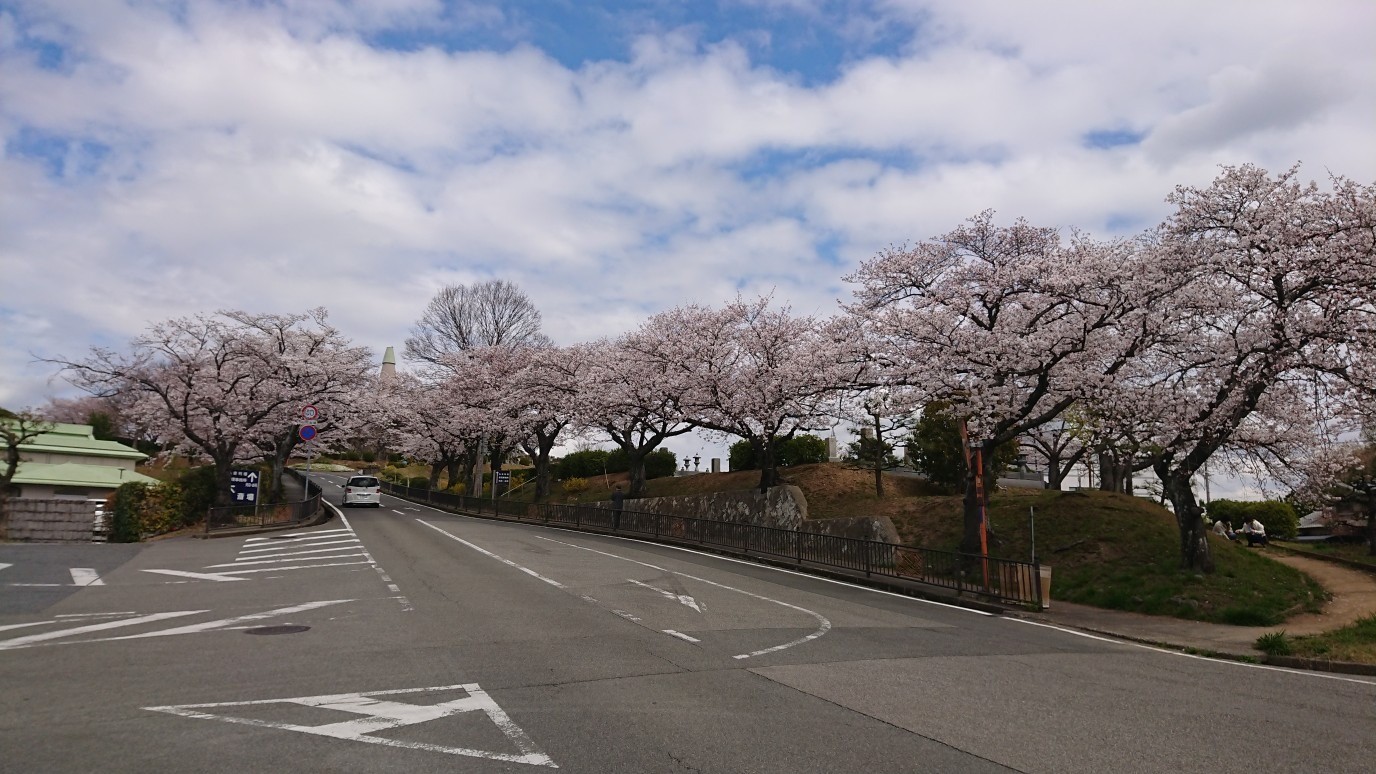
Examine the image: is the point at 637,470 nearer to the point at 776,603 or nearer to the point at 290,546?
the point at 290,546

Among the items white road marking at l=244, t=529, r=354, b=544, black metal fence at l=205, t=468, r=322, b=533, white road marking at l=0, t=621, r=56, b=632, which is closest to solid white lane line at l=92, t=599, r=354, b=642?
white road marking at l=0, t=621, r=56, b=632

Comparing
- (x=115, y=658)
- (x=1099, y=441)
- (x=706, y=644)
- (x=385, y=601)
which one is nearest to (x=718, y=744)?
(x=706, y=644)

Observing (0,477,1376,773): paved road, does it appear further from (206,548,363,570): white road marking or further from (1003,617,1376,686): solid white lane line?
(206,548,363,570): white road marking

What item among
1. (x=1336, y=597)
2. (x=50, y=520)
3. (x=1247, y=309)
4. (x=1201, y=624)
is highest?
(x=1247, y=309)

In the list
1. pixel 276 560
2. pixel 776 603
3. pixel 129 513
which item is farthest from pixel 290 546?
pixel 776 603

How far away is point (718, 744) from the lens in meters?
5.73

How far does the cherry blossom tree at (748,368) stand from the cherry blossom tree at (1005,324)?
3.33 metres

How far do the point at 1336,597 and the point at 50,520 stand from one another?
36693 mm

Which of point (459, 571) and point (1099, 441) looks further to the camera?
point (1099, 441)

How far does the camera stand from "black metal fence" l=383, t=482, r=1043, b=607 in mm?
16609

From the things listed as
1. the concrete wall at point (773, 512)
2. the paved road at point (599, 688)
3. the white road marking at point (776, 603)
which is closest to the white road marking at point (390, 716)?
the paved road at point (599, 688)

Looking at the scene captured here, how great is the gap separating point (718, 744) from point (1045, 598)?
44.3ft

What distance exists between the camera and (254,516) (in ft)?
94.1

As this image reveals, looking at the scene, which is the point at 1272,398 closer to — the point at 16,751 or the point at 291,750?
the point at 291,750
